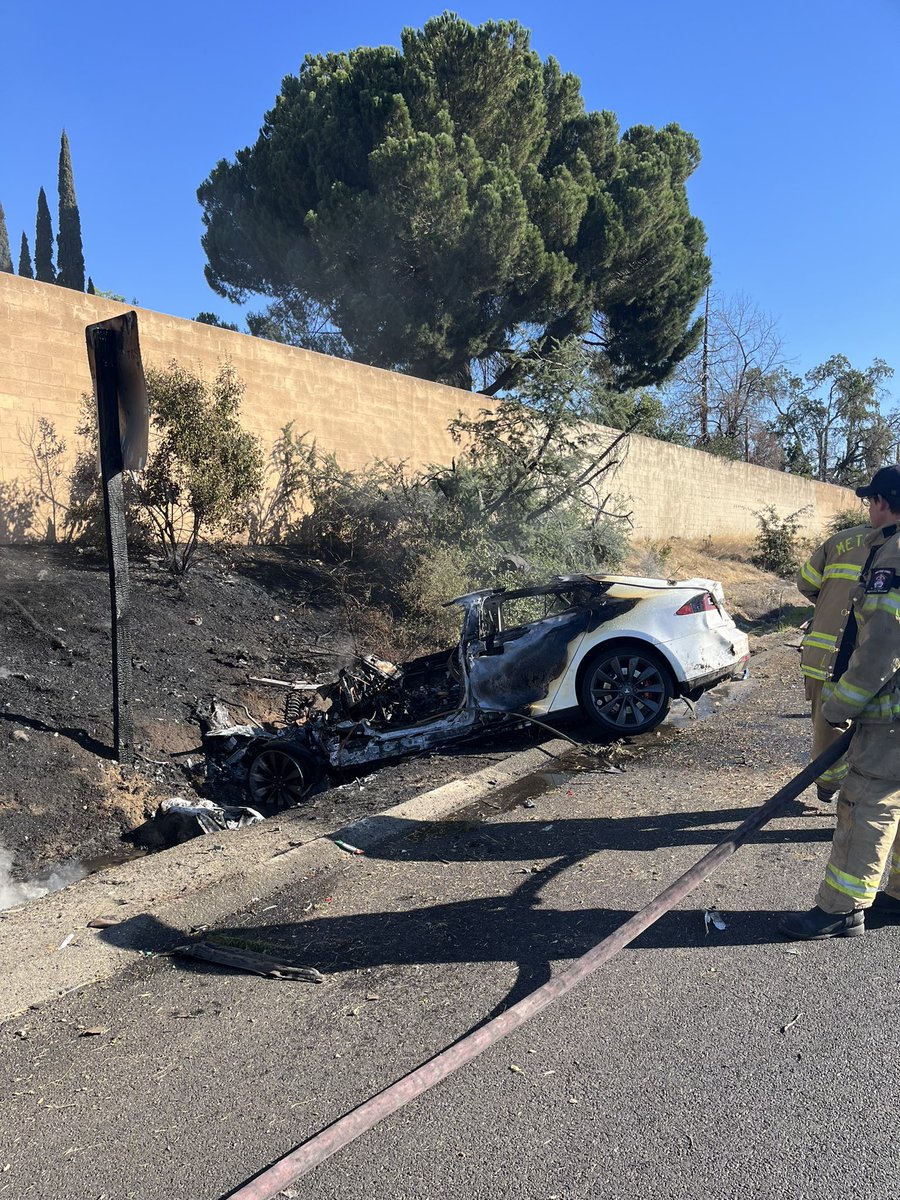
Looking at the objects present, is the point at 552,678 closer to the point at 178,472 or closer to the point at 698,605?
the point at 698,605

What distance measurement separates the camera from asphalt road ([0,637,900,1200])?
236 centimetres

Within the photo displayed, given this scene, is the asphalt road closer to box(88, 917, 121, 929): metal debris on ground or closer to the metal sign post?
box(88, 917, 121, 929): metal debris on ground

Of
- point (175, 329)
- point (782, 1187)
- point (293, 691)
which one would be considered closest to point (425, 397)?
point (175, 329)

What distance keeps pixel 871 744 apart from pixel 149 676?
6541 mm

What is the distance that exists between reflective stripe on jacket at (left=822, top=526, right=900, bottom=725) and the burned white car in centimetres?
357

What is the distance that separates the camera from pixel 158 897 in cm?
434

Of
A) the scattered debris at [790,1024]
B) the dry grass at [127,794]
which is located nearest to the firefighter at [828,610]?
the scattered debris at [790,1024]

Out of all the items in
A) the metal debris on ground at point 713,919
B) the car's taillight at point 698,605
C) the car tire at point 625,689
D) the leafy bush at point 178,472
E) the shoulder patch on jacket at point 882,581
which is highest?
the leafy bush at point 178,472

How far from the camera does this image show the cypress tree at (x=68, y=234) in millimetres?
32656

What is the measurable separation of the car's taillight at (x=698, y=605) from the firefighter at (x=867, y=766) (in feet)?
11.7

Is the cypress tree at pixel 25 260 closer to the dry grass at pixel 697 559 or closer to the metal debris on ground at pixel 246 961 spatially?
the dry grass at pixel 697 559

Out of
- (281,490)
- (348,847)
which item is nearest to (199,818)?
(348,847)

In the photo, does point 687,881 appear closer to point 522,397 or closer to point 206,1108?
point 206,1108

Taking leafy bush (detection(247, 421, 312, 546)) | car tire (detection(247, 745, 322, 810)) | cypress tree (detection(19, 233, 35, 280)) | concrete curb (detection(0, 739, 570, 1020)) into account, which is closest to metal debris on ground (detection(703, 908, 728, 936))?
concrete curb (detection(0, 739, 570, 1020))
